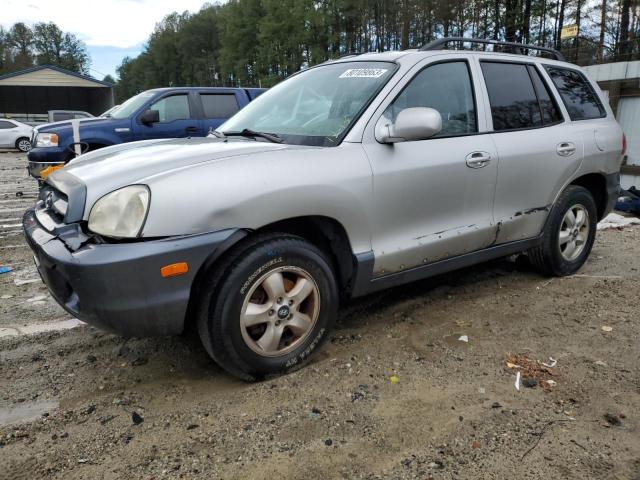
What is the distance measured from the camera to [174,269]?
2348 mm

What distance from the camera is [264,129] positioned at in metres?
3.39

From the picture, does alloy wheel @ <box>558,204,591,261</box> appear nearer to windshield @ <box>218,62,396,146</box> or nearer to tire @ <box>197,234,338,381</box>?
windshield @ <box>218,62,396,146</box>

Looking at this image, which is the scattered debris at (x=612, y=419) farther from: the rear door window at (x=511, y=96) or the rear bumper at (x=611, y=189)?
the rear bumper at (x=611, y=189)

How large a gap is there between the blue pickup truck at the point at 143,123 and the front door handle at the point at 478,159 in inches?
223

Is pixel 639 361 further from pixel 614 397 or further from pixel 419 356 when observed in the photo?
pixel 419 356

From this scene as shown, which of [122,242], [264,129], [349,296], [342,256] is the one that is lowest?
[349,296]

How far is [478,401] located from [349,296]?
3.01ft

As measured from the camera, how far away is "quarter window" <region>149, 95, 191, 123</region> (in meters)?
8.84

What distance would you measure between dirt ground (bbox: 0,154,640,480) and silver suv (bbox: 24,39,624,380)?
1.17 ft

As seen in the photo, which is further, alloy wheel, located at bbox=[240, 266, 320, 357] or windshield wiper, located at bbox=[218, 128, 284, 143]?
windshield wiper, located at bbox=[218, 128, 284, 143]

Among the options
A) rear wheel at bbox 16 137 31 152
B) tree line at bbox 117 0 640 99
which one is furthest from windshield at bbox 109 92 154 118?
rear wheel at bbox 16 137 31 152

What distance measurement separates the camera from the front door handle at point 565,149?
3990mm

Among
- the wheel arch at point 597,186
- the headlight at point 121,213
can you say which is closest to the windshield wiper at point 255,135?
the headlight at point 121,213

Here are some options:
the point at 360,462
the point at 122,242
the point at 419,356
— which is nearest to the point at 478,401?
the point at 419,356
